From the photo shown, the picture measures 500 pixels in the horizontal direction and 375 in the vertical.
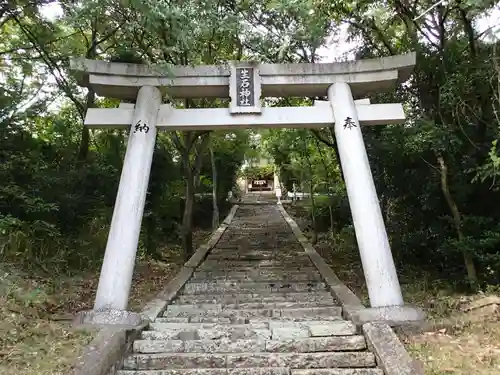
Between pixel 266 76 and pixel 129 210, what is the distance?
9.72ft

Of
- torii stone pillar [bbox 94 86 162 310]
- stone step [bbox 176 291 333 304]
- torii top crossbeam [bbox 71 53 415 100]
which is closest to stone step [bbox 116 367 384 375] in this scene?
torii stone pillar [bbox 94 86 162 310]

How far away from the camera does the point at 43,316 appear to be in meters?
5.73

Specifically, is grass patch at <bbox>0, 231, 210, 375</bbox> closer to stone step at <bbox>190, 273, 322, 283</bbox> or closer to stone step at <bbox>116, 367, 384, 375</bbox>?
stone step at <bbox>116, 367, 384, 375</bbox>

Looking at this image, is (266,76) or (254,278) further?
(254,278)

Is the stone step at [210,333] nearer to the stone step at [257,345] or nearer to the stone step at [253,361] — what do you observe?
the stone step at [257,345]

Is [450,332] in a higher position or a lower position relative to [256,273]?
lower

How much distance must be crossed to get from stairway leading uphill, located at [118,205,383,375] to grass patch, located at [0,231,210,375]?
660mm

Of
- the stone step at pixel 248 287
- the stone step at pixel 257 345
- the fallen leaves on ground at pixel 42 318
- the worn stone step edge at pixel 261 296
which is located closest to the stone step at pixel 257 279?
the stone step at pixel 248 287

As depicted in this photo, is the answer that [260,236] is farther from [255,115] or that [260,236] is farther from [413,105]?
[255,115]

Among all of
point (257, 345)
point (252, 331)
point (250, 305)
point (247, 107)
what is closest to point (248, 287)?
point (250, 305)

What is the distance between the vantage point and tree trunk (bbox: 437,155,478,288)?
709cm

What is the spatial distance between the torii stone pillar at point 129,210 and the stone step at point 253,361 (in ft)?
4.23

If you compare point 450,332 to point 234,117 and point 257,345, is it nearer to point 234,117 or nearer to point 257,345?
point 257,345

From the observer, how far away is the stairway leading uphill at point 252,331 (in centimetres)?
468
